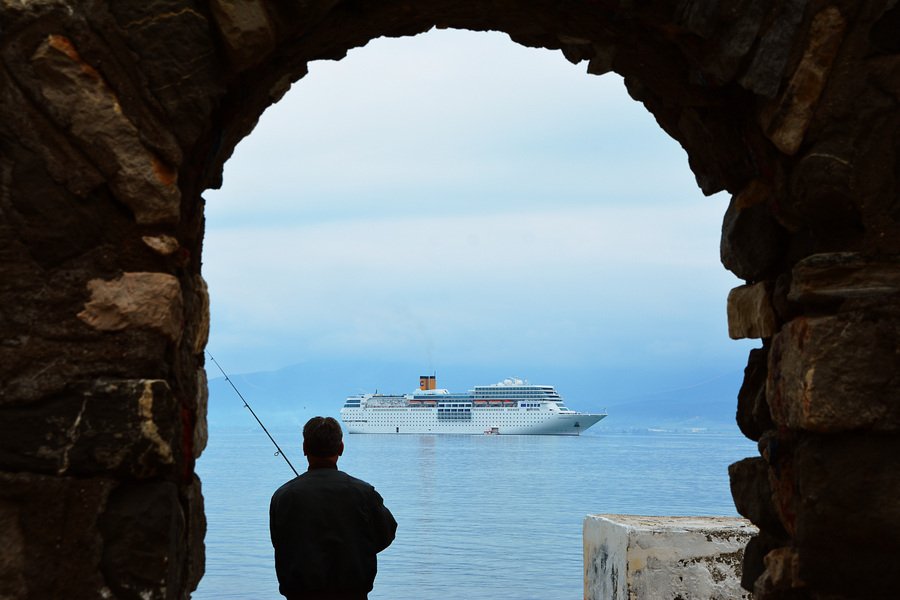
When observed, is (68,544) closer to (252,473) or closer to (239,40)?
(239,40)

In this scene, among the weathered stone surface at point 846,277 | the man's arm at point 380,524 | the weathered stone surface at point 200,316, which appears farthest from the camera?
the man's arm at point 380,524

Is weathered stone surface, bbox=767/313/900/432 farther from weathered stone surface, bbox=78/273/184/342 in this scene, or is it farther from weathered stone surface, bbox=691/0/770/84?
weathered stone surface, bbox=78/273/184/342

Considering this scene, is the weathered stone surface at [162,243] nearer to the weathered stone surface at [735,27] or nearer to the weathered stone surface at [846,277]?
the weathered stone surface at [735,27]

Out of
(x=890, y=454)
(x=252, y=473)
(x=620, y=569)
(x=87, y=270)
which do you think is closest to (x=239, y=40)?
(x=87, y=270)

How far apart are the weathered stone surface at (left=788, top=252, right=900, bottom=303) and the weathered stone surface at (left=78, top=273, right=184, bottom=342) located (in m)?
1.84

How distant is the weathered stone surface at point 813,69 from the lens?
A: 11.1 feet

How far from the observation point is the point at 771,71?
342 centimetres

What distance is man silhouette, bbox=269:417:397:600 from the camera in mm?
3912

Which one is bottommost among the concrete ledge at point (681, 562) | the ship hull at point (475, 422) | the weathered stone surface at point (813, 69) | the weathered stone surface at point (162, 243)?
the concrete ledge at point (681, 562)

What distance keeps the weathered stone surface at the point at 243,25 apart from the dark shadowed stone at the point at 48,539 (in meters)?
1.26

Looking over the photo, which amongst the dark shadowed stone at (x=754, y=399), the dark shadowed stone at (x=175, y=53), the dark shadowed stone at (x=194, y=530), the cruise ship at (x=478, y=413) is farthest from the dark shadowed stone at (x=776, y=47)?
the cruise ship at (x=478, y=413)

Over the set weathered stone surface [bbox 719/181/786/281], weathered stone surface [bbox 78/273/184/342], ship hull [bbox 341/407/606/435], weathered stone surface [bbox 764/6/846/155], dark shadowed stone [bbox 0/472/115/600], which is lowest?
dark shadowed stone [bbox 0/472/115/600]

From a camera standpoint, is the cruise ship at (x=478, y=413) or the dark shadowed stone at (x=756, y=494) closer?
the dark shadowed stone at (x=756, y=494)

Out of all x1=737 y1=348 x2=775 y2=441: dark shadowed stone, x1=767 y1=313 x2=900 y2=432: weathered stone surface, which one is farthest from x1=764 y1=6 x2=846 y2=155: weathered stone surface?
x1=737 y1=348 x2=775 y2=441: dark shadowed stone
